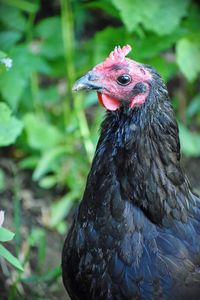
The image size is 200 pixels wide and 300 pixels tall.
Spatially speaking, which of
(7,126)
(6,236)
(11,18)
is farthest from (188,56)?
(6,236)

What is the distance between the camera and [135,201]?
129 inches

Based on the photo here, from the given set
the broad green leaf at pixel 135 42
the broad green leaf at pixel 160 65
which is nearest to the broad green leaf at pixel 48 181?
the broad green leaf at pixel 135 42

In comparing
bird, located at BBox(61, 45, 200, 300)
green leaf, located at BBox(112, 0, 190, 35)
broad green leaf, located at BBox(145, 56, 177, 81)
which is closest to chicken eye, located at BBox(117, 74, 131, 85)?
bird, located at BBox(61, 45, 200, 300)

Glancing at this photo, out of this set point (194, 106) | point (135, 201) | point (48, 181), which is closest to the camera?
point (135, 201)

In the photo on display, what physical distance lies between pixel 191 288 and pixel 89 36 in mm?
3464

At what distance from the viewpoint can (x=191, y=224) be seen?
3375 millimetres

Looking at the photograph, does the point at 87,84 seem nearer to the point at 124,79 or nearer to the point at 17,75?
the point at 124,79

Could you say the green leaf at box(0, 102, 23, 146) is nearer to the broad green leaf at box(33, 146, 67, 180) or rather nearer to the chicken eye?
the chicken eye

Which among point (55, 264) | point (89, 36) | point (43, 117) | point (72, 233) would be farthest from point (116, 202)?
point (89, 36)

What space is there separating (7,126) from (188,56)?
1664mm

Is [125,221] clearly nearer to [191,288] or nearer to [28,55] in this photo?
[191,288]

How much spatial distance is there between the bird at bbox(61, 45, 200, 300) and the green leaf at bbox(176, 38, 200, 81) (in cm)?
160

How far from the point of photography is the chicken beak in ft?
10.3

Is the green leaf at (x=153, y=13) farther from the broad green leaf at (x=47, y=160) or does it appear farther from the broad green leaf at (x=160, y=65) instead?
the broad green leaf at (x=47, y=160)
